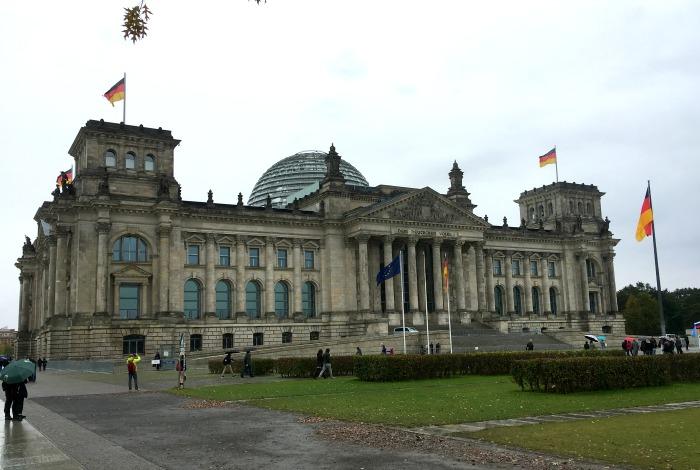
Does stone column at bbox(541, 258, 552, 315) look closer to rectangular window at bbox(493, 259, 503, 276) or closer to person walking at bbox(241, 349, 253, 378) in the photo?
rectangular window at bbox(493, 259, 503, 276)

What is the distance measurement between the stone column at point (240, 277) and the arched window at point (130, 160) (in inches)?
520

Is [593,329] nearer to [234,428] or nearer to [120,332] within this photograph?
[120,332]

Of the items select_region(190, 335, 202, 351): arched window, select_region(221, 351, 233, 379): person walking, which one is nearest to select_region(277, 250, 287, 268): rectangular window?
select_region(190, 335, 202, 351): arched window

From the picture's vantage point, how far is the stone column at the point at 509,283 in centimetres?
9088

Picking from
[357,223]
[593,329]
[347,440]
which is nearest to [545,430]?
[347,440]

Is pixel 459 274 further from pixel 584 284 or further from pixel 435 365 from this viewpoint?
pixel 435 365

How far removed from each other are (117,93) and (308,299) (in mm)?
30319

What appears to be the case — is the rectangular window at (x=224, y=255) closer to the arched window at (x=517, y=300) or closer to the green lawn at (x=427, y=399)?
the green lawn at (x=427, y=399)

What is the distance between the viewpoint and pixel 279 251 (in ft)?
250

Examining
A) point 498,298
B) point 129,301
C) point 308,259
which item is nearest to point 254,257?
point 308,259

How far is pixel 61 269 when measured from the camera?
6569 centimetres

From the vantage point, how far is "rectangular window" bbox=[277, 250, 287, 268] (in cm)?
7588

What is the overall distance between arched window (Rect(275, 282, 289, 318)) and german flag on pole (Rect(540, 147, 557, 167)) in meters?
40.8

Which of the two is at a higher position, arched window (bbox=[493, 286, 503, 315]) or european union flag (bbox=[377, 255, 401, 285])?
european union flag (bbox=[377, 255, 401, 285])
